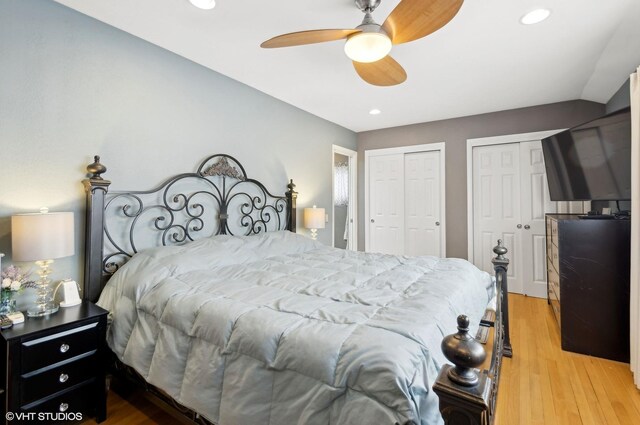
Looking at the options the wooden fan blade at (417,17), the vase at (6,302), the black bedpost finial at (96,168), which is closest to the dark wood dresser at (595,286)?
the wooden fan blade at (417,17)

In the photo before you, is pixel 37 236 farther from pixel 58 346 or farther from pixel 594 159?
pixel 594 159

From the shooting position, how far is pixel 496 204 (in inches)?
162

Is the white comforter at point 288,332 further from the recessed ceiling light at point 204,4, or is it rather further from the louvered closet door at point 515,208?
the louvered closet door at point 515,208

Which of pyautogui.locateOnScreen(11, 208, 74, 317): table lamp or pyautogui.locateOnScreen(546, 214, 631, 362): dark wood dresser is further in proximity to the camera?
Result: pyautogui.locateOnScreen(546, 214, 631, 362): dark wood dresser

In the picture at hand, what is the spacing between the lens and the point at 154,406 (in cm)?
183

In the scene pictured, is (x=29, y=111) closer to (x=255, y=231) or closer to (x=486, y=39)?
(x=255, y=231)

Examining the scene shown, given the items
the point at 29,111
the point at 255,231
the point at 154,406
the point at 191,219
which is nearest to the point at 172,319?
the point at 154,406

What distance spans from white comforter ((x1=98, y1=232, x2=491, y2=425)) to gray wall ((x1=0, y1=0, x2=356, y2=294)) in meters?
0.67

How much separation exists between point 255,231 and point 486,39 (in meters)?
2.65

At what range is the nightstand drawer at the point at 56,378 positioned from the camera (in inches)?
56.4

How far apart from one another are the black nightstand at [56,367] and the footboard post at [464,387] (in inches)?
70.6

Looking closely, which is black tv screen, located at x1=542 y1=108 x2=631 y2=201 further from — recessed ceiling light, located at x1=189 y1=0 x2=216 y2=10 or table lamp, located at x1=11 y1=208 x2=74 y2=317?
table lamp, located at x1=11 y1=208 x2=74 y2=317

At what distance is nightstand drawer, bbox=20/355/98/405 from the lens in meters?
1.43

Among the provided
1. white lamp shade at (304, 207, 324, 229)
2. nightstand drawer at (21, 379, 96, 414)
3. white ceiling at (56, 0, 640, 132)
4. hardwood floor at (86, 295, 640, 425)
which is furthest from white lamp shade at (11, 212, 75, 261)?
white lamp shade at (304, 207, 324, 229)
